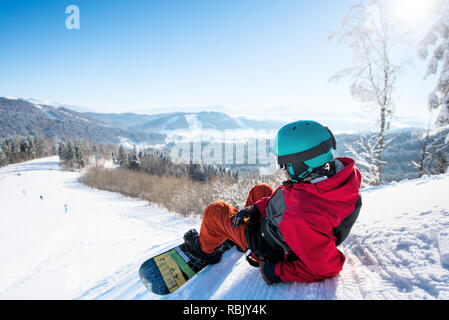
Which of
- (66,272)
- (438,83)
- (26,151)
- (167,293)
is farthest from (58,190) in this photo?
(26,151)

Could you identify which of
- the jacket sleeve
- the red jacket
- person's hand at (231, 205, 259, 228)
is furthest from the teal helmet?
person's hand at (231, 205, 259, 228)

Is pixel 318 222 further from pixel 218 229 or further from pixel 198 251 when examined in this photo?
pixel 198 251

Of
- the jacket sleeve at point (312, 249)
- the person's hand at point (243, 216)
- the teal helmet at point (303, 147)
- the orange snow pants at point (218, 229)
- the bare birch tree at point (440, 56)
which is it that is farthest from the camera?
the bare birch tree at point (440, 56)

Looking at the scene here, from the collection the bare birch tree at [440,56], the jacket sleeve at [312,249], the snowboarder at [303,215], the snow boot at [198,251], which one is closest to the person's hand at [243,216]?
the snowboarder at [303,215]

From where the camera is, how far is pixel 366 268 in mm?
1404

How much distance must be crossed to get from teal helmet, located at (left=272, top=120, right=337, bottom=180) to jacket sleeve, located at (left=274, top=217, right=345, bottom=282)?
37 cm

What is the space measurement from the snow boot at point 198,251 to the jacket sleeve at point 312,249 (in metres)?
0.97

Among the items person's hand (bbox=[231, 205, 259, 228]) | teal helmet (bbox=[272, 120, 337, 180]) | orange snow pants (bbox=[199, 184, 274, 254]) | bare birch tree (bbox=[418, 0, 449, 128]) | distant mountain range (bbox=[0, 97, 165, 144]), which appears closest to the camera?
teal helmet (bbox=[272, 120, 337, 180])

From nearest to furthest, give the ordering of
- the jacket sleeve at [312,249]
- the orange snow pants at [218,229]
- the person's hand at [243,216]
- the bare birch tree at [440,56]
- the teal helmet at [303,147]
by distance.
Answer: the jacket sleeve at [312,249] → the teal helmet at [303,147] → the person's hand at [243,216] → the orange snow pants at [218,229] → the bare birch tree at [440,56]

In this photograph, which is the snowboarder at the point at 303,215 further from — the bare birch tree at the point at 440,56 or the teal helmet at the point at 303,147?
the bare birch tree at the point at 440,56

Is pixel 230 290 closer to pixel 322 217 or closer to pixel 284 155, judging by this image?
pixel 322 217

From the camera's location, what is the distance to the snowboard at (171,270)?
6.57 ft

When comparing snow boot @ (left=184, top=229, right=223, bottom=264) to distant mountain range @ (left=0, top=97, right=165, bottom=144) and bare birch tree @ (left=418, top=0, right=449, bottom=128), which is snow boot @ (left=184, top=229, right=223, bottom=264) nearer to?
bare birch tree @ (left=418, top=0, right=449, bottom=128)

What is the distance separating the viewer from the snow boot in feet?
6.79
